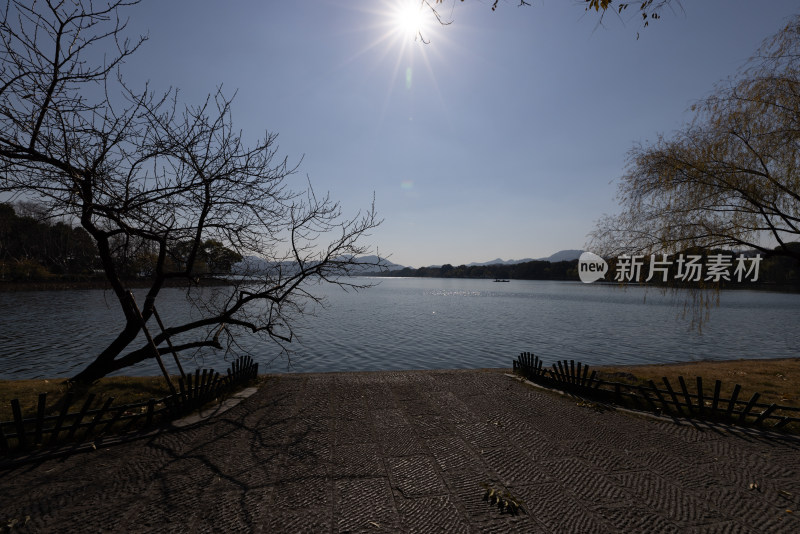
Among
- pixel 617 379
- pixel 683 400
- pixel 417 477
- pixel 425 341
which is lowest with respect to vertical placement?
pixel 425 341

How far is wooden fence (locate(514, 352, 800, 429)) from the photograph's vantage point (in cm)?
694

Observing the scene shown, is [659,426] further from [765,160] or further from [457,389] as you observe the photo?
[765,160]

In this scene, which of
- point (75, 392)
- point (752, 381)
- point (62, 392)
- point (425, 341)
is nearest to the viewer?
point (75, 392)

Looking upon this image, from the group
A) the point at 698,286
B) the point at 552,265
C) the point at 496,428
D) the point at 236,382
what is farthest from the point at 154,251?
the point at 552,265

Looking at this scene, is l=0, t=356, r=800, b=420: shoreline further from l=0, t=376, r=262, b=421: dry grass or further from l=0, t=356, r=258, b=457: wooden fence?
l=0, t=356, r=258, b=457: wooden fence

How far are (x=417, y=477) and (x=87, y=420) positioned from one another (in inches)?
259

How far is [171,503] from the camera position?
14.2 ft

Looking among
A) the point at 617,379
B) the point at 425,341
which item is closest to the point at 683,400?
the point at 617,379

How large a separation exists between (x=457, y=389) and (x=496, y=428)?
319cm

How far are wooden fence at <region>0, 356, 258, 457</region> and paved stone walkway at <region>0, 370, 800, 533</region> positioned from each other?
676 mm

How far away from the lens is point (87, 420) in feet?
21.3

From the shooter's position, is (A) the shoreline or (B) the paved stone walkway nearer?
(B) the paved stone walkway

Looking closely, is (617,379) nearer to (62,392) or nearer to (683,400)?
(683,400)

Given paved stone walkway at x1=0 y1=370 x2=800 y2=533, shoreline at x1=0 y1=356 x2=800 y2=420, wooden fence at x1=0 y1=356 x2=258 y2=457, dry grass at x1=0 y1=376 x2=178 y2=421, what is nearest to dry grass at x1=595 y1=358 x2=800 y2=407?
shoreline at x1=0 y1=356 x2=800 y2=420
